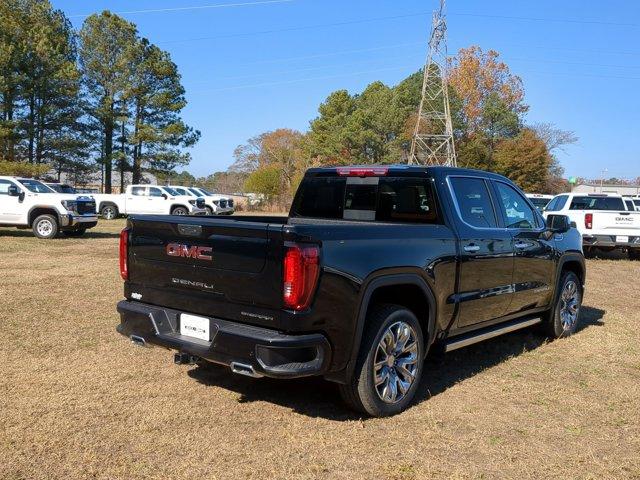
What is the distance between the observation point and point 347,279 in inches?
150

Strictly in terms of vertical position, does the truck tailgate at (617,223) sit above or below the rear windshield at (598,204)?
below

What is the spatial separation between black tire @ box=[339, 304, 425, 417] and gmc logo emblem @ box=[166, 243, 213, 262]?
1.18 meters

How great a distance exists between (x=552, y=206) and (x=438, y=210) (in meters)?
13.2

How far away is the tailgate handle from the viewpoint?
4.04m

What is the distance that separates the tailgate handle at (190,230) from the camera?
4.04 m

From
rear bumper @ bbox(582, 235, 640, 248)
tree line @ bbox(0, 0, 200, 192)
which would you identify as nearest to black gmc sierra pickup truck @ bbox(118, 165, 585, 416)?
rear bumper @ bbox(582, 235, 640, 248)

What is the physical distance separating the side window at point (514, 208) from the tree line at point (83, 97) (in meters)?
32.0

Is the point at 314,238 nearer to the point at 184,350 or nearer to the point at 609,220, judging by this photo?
the point at 184,350

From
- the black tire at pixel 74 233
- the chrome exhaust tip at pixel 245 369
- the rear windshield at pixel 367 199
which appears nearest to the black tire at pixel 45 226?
the black tire at pixel 74 233

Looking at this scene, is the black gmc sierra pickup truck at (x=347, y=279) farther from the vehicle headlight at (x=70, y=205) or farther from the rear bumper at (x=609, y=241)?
the vehicle headlight at (x=70, y=205)

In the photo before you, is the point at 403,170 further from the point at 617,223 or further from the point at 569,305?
the point at 617,223

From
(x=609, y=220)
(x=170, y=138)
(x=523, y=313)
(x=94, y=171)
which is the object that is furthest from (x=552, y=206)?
(x=94, y=171)

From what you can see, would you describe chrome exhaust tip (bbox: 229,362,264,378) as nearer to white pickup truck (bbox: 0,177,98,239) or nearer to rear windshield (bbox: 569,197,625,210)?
rear windshield (bbox: 569,197,625,210)

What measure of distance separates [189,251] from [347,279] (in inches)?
44.1
